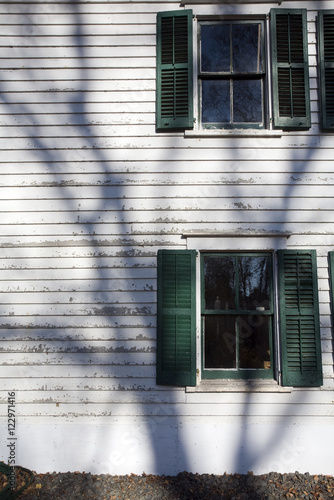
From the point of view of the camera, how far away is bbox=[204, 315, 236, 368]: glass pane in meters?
4.32

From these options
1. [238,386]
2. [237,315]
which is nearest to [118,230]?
[237,315]

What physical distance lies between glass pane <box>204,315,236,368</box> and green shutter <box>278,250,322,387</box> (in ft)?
1.83

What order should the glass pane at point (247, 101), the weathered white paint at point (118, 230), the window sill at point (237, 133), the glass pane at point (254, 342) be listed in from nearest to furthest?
the weathered white paint at point (118, 230)
the glass pane at point (254, 342)
the window sill at point (237, 133)
the glass pane at point (247, 101)

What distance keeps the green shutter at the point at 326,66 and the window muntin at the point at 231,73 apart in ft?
2.24

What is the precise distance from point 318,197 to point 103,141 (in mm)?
2635

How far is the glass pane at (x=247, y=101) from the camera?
15.4 feet

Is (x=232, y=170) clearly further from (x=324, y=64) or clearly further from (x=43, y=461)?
(x=43, y=461)

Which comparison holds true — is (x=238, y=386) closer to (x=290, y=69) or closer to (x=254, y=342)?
(x=254, y=342)

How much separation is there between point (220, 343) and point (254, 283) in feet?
2.61

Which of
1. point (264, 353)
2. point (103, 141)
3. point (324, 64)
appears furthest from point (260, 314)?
point (324, 64)

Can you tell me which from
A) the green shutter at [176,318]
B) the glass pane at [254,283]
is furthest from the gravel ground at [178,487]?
the glass pane at [254,283]

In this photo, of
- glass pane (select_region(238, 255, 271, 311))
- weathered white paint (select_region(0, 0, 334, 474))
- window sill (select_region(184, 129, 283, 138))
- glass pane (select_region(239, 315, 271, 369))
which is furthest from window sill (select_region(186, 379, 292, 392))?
window sill (select_region(184, 129, 283, 138))

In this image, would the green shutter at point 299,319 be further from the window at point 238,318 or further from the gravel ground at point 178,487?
the gravel ground at point 178,487

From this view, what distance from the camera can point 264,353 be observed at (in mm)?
4328
